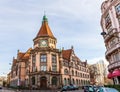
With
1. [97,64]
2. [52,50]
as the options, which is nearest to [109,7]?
[52,50]

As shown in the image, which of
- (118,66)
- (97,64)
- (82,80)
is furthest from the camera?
(97,64)

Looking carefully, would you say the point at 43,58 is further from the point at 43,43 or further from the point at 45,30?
the point at 45,30

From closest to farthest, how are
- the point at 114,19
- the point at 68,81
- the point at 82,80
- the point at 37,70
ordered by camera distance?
the point at 114,19 < the point at 37,70 < the point at 68,81 < the point at 82,80

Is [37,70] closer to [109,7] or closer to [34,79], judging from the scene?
[34,79]

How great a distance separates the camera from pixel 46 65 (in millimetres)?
63469

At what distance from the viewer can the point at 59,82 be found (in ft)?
213

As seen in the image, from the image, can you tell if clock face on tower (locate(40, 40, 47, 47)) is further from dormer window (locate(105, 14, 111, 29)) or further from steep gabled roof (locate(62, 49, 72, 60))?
dormer window (locate(105, 14, 111, 29))

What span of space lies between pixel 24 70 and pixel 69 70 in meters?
16.5

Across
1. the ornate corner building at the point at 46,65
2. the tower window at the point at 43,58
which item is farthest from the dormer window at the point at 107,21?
the tower window at the point at 43,58

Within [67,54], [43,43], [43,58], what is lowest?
[43,58]

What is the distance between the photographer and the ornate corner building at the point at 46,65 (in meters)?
62.3

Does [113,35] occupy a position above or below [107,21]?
below

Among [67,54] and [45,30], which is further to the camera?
[67,54]

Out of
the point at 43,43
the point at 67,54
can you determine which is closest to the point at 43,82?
the point at 43,43
